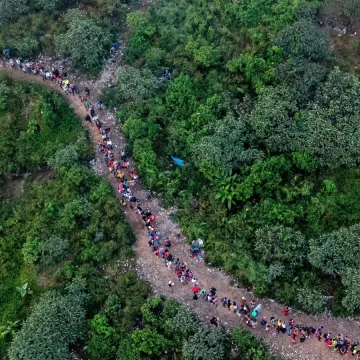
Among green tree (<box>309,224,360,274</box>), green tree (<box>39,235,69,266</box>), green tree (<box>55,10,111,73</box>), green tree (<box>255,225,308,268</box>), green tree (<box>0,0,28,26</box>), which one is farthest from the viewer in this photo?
green tree (<box>0,0,28,26</box>)

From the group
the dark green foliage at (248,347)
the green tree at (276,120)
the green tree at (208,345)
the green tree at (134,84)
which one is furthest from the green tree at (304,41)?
the green tree at (208,345)

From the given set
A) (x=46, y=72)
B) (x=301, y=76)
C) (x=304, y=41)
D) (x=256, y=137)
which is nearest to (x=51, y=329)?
(x=256, y=137)

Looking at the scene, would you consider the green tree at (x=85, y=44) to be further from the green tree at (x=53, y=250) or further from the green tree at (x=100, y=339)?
the green tree at (x=100, y=339)

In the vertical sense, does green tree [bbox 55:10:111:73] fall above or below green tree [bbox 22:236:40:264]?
above

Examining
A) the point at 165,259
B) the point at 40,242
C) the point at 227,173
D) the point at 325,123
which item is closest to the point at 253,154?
the point at 227,173

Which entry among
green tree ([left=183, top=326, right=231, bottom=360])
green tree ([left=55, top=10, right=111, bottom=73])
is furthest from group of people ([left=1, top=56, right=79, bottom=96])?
green tree ([left=183, top=326, right=231, bottom=360])

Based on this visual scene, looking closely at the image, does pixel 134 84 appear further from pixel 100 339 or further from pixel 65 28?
pixel 100 339

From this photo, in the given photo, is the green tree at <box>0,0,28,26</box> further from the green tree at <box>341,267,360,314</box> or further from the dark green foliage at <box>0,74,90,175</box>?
the green tree at <box>341,267,360,314</box>
